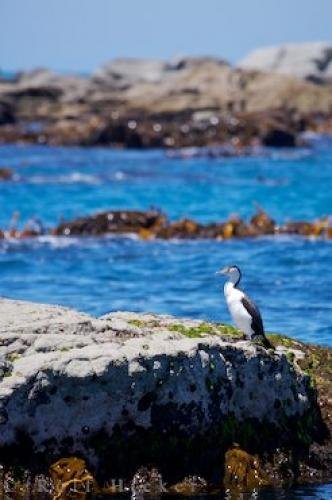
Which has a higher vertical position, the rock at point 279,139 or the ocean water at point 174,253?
the rock at point 279,139

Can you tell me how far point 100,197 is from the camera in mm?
36844

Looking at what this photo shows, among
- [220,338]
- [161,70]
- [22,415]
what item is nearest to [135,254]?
[220,338]

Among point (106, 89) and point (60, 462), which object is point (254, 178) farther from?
point (106, 89)

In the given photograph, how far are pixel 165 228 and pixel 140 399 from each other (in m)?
16.8

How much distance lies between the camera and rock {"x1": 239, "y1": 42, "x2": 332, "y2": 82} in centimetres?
10202

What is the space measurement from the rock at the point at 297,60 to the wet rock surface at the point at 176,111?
803cm

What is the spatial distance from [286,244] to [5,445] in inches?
637

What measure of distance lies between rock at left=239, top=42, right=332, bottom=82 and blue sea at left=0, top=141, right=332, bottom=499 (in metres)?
57.0

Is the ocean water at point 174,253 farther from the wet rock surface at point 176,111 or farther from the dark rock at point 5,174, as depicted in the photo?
the wet rock surface at point 176,111

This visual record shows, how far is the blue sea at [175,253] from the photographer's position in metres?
18.8

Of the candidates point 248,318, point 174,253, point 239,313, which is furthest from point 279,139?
point 248,318

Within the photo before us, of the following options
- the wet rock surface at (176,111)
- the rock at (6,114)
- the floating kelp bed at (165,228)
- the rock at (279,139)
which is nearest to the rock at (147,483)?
the floating kelp bed at (165,228)

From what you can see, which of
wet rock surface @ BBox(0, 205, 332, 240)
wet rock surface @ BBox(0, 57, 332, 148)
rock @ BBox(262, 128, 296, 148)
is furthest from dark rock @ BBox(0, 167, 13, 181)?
rock @ BBox(262, 128, 296, 148)

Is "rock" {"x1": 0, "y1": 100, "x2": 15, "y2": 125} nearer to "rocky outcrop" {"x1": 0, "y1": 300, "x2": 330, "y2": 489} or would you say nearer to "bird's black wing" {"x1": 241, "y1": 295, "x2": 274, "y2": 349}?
"bird's black wing" {"x1": 241, "y1": 295, "x2": 274, "y2": 349}
